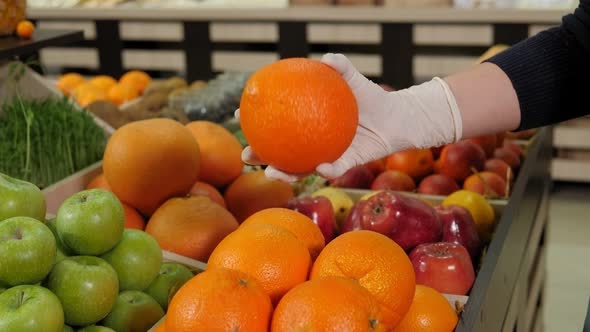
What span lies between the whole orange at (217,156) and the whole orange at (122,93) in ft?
5.06

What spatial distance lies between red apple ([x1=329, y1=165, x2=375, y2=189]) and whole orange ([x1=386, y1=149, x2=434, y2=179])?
10 cm

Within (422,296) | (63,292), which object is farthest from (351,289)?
(63,292)

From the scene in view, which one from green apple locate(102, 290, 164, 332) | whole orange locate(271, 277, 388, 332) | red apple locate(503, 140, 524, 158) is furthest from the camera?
red apple locate(503, 140, 524, 158)

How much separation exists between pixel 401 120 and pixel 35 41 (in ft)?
3.40

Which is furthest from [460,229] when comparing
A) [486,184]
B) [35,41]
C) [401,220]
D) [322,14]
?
[322,14]

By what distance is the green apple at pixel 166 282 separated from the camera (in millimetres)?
1390

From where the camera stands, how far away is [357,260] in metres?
1.20

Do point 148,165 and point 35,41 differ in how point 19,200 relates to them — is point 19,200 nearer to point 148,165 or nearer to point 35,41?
point 148,165

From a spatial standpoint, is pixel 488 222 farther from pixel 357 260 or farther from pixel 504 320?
pixel 357 260

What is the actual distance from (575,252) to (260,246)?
10.3 ft

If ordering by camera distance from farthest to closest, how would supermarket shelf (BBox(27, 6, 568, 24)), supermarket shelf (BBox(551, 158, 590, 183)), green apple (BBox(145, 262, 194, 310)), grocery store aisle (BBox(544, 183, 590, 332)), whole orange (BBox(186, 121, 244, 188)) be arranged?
supermarket shelf (BBox(551, 158, 590, 183)) < supermarket shelf (BBox(27, 6, 568, 24)) < grocery store aisle (BBox(544, 183, 590, 332)) < whole orange (BBox(186, 121, 244, 188)) < green apple (BBox(145, 262, 194, 310))

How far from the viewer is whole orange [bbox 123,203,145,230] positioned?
1.73 m

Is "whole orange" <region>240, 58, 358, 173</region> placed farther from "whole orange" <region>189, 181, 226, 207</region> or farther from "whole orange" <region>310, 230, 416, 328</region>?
"whole orange" <region>189, 181, 226, 207</region>

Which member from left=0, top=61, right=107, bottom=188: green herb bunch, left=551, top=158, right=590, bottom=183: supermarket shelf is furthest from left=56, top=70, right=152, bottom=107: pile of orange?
left=551, top=158, right=590, bottom=183: supermarket shelf
